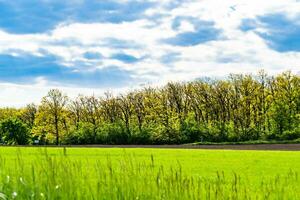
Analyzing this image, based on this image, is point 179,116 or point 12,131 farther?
point 12,131

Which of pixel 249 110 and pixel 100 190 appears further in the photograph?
pixel 249 110

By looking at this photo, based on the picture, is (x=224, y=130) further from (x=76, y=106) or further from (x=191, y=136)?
(x=76, y=106)

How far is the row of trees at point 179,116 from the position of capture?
6300cm

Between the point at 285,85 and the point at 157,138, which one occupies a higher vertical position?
the point at 285,85

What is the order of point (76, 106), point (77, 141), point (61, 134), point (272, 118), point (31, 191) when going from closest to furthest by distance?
point (31, 191)
point (272, 118)
point (77, 141)
point (61, 134)
point (76, 106)

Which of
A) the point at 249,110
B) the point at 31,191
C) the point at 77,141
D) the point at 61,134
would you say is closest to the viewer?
the point at 31,191

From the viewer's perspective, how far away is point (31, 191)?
6637mm

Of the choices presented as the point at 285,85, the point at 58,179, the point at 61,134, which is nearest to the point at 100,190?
the point at 58,179

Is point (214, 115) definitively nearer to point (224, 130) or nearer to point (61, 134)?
point (224, 130)

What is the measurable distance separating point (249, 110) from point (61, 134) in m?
32.4

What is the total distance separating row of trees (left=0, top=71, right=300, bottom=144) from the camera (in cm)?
6300

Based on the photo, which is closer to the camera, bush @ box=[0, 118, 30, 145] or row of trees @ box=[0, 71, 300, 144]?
row of trees @ box=[0, 71, 300, 144]

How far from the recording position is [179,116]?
69750mm

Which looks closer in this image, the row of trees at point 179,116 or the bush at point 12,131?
the row of trees at point 179,116
